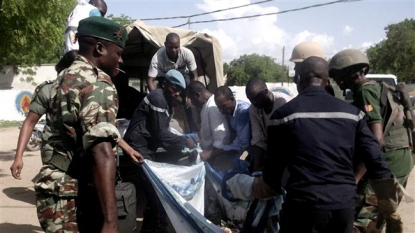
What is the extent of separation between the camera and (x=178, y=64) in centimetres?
645

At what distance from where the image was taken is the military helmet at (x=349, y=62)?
390 centimetres

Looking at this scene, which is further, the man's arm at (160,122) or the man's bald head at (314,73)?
the man's arm at (160,122)

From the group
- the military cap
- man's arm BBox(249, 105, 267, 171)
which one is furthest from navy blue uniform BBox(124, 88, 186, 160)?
man's arm BBox(249, 105, 267, 171)

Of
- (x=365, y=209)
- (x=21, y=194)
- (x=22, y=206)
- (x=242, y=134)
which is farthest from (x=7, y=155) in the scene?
(x=365, y=209)

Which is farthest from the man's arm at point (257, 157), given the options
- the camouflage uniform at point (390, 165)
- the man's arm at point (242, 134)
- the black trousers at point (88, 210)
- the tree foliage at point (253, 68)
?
the tree foliage at point (253, 68)

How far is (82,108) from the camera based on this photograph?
2369 mm

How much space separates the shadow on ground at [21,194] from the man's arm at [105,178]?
519 centimetres

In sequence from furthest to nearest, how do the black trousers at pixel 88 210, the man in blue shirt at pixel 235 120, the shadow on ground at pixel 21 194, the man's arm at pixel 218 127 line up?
the shadow on ground at pixel 21 194, the man's arm at pixel 218 127, the man in blue shirt at pixel 235 120, the black trousers at pixel 88 210

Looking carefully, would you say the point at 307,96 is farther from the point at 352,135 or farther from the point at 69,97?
the point at 69,97

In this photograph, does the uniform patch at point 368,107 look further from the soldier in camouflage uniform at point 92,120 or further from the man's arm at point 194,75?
the man's arm at point 194,75

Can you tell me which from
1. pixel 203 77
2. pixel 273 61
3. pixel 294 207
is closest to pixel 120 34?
pixel 294 207

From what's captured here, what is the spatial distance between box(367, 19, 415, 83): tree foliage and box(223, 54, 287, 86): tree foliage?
25.3 metres

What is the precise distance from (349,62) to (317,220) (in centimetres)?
159

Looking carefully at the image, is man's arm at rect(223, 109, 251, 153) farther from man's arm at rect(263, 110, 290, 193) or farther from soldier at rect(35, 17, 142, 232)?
soldier at rect(35, 17, 142, 232)
